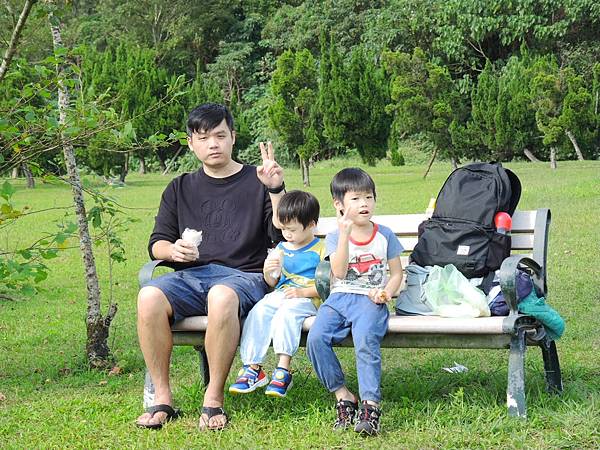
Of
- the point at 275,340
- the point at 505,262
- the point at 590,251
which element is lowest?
the point at 590,251

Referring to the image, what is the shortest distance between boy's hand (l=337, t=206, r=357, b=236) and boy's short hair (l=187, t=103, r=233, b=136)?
31.7 inches

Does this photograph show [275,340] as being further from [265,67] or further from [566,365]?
[265,67]

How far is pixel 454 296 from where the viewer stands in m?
4.16

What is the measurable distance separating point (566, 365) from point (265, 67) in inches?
1483

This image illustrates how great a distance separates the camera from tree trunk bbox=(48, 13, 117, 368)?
538cm

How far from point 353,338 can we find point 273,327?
0.38 meters

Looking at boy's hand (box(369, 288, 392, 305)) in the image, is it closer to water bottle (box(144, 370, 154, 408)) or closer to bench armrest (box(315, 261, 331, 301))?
bench armrest (box(315, 261, 331, 301))

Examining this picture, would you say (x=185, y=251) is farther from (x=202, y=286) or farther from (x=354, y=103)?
(x=354, y=103)

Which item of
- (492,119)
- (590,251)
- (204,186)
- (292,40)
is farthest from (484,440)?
(292,40)

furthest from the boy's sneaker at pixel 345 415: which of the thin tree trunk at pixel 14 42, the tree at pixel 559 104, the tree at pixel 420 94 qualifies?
the tree at pixel 559 104

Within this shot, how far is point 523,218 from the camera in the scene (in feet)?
15.3

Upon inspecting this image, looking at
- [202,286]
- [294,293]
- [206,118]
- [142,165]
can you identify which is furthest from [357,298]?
[142,165]

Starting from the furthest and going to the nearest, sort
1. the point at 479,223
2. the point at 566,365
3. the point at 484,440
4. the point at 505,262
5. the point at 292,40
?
the point at 292,40, the point at 566,365, the point at 479,223, the point at 505,262, the point at 484,440

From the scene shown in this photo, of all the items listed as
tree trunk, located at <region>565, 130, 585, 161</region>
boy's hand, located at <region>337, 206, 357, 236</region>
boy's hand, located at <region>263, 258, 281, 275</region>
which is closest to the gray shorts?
boy's hand, located at <region>263, 258, 281, 275</region>
